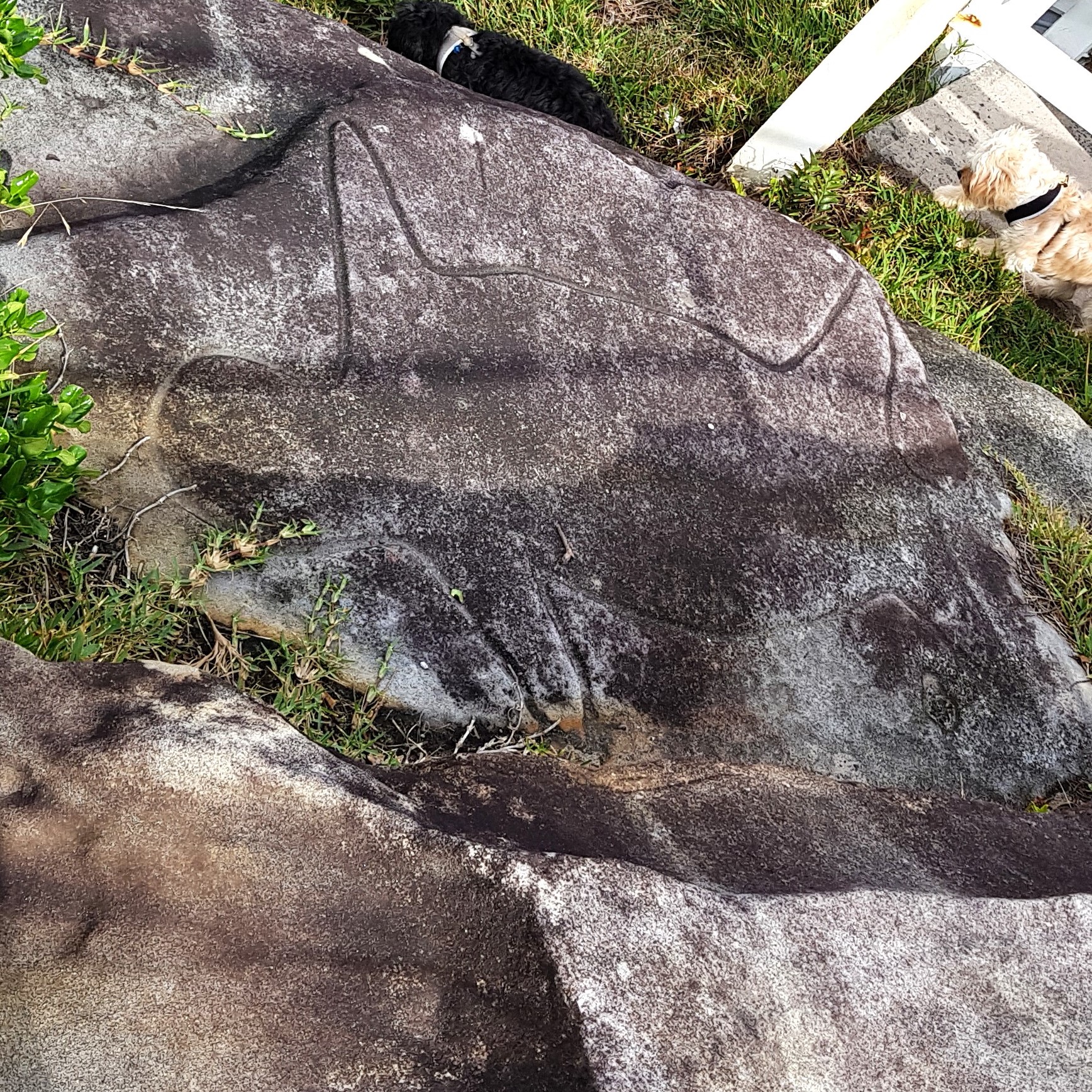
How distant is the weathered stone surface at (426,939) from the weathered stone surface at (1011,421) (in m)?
1.91

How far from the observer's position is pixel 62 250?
2.00 metres

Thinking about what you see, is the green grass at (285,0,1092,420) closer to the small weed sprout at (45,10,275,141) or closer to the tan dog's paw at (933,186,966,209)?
the tan dog's paw at (933,186,966,209)

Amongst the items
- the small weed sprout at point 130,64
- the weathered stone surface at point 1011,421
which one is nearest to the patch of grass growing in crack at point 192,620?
the small weed sprout at point 130,64

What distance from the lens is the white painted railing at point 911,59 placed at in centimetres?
343

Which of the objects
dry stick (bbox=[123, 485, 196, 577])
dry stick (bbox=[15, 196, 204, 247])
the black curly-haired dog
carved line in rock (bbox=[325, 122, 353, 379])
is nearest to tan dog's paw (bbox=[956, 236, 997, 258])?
the black curly-haired dog

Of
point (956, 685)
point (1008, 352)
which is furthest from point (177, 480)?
point (1008, 352)

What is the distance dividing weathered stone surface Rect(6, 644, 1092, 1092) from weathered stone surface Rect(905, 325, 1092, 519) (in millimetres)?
1915

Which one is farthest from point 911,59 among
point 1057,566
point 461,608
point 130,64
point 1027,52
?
point 461,608

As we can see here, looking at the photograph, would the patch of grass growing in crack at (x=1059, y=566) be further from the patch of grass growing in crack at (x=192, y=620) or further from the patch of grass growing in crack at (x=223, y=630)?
the patch of grass growing in crack at (x=192, y=620)

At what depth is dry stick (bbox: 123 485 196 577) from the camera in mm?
2004

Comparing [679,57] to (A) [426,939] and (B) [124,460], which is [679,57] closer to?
(B) [124,460]

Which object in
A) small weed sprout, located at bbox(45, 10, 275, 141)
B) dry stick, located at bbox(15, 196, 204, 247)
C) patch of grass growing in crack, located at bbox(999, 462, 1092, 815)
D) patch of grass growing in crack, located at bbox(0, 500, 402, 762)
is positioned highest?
patch of grass growing in crack, located at bbox(999, 462, 1092, 815)

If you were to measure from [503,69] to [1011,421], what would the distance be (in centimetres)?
215

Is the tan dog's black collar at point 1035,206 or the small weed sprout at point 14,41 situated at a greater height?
the tan dog's black collar at point 1035,206
